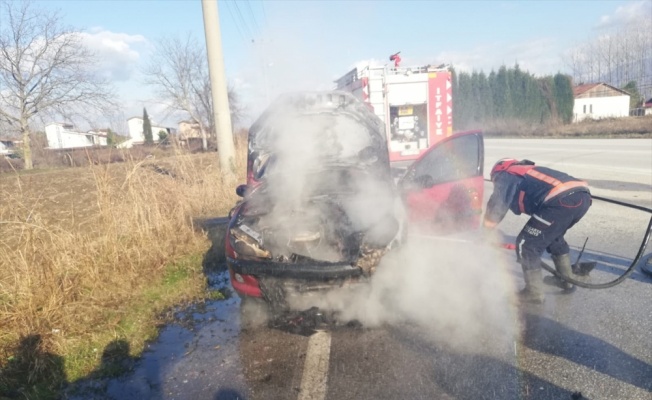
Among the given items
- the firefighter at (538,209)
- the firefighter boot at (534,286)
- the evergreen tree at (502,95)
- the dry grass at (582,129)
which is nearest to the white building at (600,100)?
the evergreen tree at (502,95)

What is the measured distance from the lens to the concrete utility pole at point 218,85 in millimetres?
9430

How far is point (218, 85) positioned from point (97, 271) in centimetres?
586

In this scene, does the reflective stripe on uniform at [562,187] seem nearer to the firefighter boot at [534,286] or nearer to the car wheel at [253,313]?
the firefighter boot at [534,286]

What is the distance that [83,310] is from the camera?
4.14 meters

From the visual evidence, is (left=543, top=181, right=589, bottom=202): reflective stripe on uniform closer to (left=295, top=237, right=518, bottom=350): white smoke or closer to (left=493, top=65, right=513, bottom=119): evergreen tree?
(left=295, top=237, right=518, bottom=350): white smoke

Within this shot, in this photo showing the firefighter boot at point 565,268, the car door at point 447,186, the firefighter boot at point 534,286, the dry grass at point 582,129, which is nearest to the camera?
the firefighter boot at point 534,286

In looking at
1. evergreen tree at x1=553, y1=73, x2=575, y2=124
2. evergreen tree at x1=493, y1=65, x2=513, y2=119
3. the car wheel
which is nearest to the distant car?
the car wheel

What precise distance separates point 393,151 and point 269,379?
30.4 ft

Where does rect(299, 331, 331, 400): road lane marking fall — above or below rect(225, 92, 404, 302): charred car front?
below

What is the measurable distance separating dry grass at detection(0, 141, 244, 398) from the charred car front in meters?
1.27

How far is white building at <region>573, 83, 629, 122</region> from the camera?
49219 mm

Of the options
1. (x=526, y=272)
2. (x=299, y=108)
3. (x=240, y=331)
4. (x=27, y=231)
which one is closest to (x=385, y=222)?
(x=526, y=272)

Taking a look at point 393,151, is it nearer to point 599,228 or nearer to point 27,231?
point 599,228

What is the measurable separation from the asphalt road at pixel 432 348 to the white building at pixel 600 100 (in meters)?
51.7
